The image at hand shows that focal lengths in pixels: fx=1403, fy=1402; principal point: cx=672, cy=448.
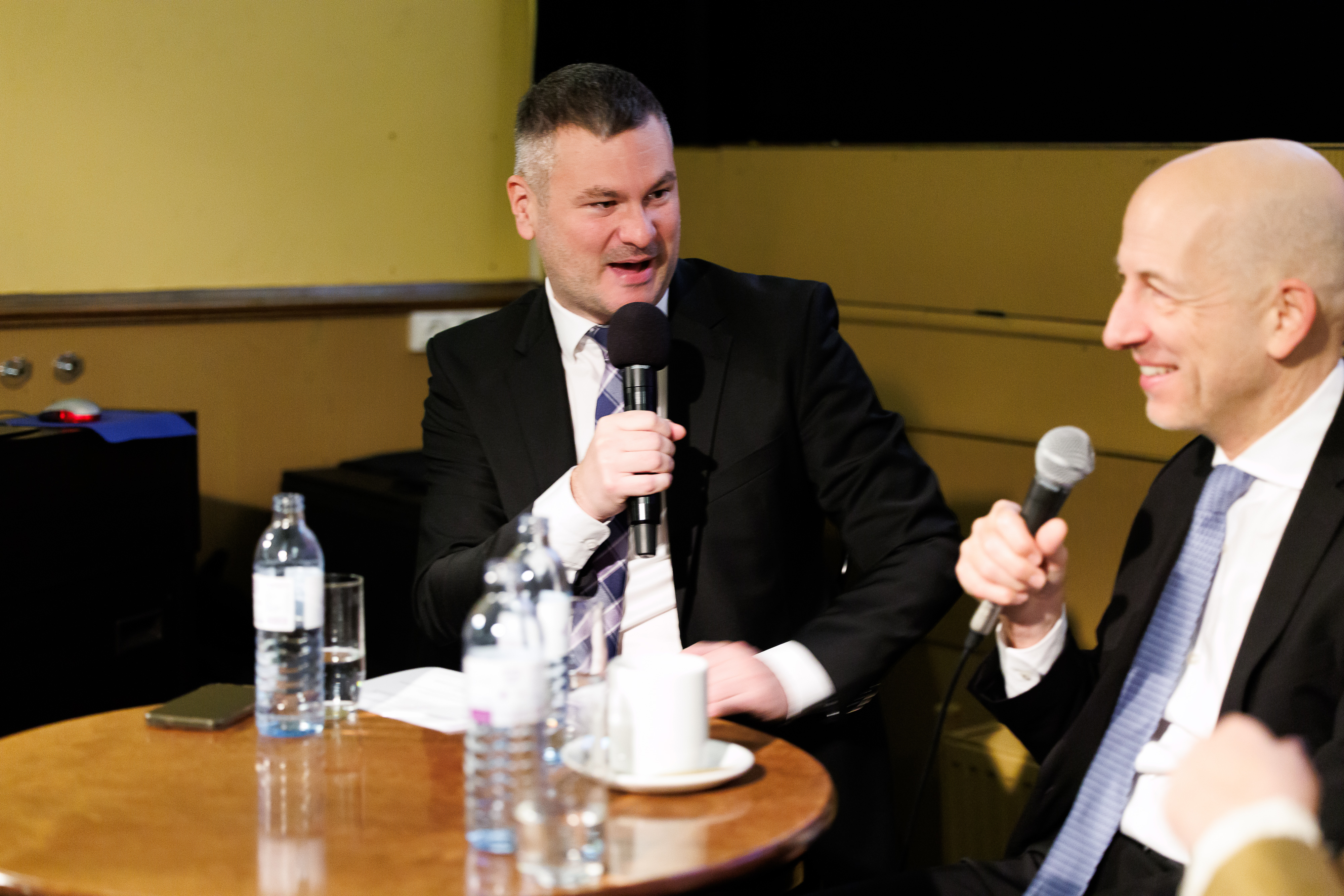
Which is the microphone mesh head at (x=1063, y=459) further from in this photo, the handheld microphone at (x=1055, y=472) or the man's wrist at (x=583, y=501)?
the man's wrist at (x=583, y=501)

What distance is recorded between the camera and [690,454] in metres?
2.07

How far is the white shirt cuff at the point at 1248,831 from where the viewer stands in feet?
3.38

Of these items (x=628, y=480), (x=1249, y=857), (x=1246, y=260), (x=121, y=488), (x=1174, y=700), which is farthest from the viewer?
(x=121, y=488)

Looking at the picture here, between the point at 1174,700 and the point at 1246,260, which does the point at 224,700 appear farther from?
the point at 1246,260

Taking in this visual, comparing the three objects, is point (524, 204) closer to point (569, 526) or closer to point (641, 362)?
point (641, 362)

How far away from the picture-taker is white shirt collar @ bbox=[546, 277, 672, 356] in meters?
2.16

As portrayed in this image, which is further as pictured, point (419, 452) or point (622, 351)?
point (419, 452)

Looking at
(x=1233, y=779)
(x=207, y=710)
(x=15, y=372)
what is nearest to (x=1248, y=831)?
(x=1233, y=779)

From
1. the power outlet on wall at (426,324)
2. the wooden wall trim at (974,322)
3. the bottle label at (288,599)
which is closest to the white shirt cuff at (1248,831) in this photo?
the bottle label at (288,599)

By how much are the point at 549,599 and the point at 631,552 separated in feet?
2.38

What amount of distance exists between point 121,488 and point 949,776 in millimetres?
1774

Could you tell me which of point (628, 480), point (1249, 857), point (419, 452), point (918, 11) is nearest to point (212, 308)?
point (419, 452)

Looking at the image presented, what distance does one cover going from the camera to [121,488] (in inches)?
110

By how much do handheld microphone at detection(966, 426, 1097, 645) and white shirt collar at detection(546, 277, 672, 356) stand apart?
790 millimetres
